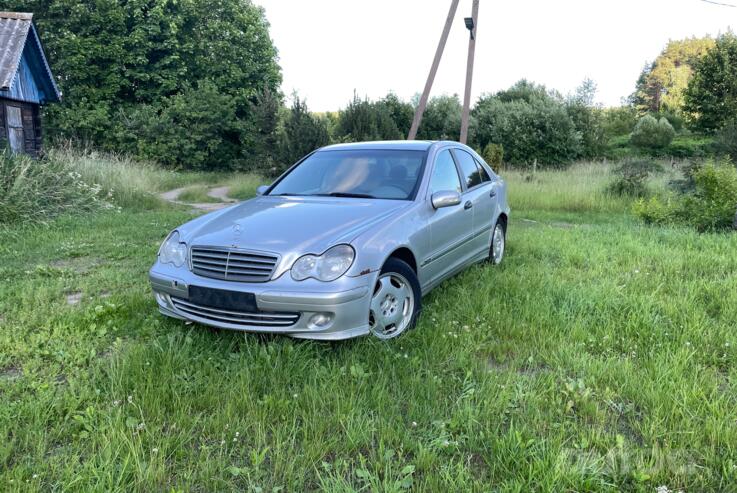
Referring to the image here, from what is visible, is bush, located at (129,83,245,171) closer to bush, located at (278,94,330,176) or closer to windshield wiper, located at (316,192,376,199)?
bush, located at (278,94,330,176)

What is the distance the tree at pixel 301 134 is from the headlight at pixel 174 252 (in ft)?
47.9

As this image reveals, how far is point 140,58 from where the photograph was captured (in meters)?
29.0

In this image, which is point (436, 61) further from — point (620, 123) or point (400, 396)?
point (620, 123)

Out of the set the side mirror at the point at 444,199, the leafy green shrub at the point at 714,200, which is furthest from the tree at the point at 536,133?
the side mirror at the point at 444,199

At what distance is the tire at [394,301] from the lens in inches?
137

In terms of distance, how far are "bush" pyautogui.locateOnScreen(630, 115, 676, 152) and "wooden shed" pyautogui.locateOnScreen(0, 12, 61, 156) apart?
31.6 metres

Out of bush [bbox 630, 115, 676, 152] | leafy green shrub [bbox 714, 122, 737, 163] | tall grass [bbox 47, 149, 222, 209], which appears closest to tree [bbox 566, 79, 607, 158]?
bush [bbox 630, 115, 676, 152]

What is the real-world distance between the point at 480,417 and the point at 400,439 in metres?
0.45

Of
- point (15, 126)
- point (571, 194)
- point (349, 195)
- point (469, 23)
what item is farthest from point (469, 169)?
point (15, 126)

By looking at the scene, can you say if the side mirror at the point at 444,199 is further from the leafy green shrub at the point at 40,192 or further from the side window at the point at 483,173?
the leafy green shrub at the point at 40,192

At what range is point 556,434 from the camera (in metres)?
2.43

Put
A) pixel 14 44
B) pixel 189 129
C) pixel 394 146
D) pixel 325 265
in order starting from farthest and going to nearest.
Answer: pixel 189 129, pixel 14 44, pixel 394 146, pixel 325 265

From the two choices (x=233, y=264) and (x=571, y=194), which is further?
(x=571, y=194)

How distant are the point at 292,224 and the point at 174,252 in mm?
900
